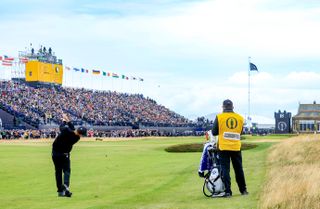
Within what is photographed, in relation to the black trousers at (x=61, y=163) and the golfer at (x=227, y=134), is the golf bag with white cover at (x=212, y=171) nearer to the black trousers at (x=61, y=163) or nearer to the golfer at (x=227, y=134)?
the golfer at (x=227, y=134)

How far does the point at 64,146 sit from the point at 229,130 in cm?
459

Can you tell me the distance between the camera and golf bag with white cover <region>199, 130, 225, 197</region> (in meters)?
14.4

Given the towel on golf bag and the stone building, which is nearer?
the towel on golf bag

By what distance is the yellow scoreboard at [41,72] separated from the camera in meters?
120

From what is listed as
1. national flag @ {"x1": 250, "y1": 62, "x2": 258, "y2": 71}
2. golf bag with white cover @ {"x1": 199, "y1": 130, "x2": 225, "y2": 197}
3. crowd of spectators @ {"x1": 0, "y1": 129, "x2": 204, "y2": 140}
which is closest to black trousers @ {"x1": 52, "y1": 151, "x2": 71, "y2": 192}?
golf bag with white cover @ {"x1": 199, "y1": 130, "x2": 225, "y2": 197}

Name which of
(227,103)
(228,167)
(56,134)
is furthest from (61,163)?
(56,134)

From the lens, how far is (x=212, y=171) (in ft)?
47.9

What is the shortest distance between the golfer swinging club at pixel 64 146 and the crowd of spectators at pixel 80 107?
7273cm

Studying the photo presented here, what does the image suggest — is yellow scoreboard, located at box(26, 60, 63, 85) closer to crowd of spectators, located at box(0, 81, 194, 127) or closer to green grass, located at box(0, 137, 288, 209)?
crowd of spectators, located at box(0, 81, 194, 127)

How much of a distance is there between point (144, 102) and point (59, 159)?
119955mm

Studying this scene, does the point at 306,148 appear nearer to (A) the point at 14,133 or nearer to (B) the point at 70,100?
(A) the point at 14,133

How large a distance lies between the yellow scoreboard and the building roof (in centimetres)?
5028

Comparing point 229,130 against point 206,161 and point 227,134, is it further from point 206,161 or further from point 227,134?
point 206,161

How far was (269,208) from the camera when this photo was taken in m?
10.9
